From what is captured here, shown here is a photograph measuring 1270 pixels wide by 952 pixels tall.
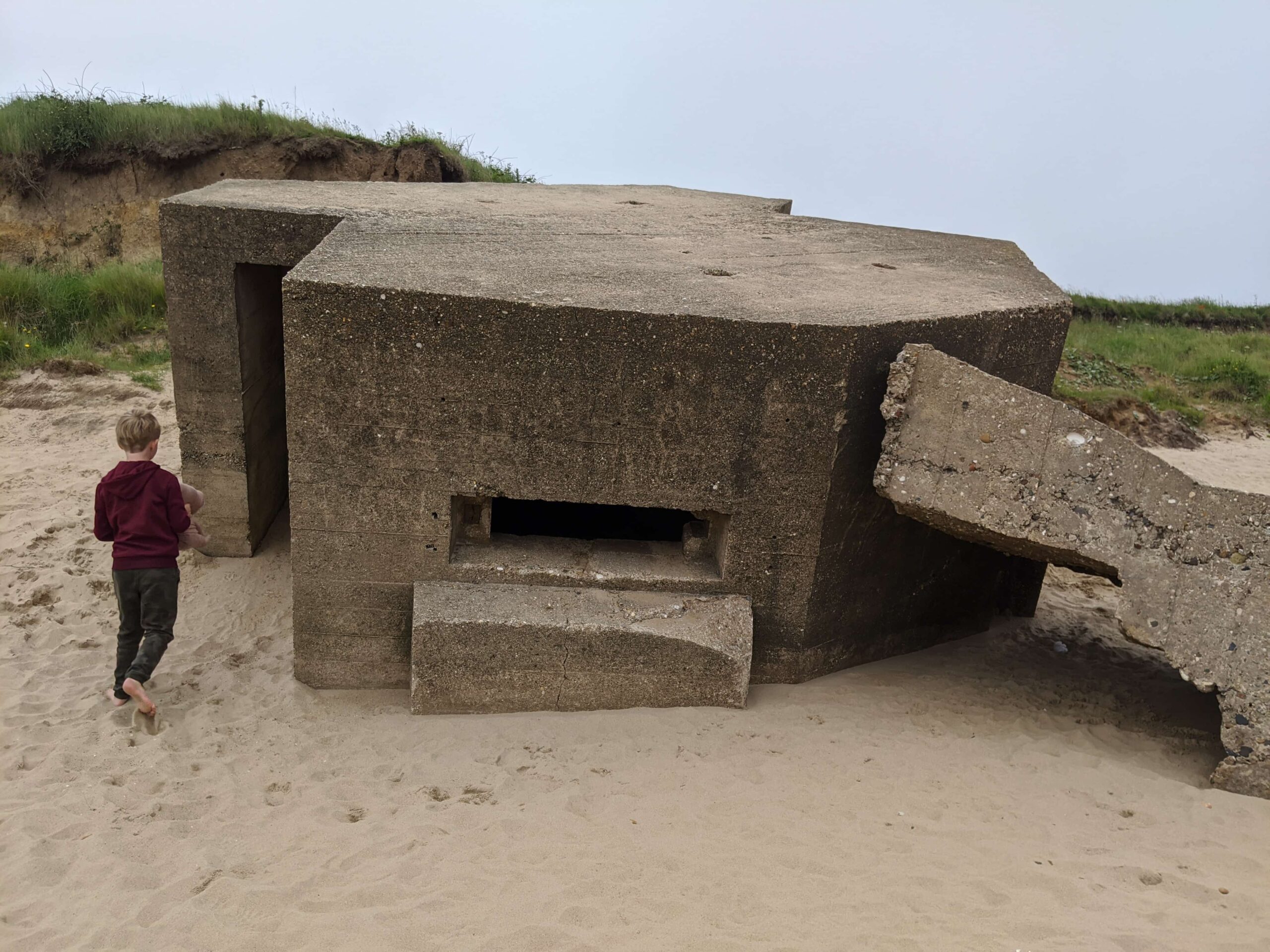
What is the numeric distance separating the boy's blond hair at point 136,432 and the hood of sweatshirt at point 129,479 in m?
0.07

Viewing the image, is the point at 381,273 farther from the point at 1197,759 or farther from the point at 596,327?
the point at 1197,759

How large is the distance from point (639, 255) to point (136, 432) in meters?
2.50

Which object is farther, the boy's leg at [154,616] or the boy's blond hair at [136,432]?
the boy's leg at [154,616]

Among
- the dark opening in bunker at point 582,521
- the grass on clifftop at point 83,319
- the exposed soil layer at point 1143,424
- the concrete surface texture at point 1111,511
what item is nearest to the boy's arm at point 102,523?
the dark opening in bunker at point 582,521

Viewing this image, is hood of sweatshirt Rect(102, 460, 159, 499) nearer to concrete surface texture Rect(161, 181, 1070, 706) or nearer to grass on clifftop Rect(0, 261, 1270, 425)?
concrete surface texture Rect(161, 181, 1070, 706)

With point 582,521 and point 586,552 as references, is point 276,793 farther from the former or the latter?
point 582,521

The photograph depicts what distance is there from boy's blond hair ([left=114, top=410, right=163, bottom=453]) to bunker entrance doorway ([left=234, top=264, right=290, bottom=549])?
133 centimetres

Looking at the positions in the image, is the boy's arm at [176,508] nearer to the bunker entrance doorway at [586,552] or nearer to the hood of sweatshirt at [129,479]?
the hood of sweatshirt at [129,479]

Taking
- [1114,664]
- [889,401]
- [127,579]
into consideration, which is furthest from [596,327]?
[1114,664]

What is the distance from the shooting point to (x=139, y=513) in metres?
4.04

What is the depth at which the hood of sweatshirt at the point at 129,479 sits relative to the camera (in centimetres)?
402

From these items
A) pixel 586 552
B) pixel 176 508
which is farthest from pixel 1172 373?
pixel 176 508

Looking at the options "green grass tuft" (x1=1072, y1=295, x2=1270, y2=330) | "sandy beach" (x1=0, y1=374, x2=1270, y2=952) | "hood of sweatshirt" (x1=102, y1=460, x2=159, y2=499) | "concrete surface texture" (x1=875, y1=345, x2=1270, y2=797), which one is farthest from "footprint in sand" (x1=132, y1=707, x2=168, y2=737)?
"green grass tuft" (x1=1072, y1=295, x2=1270, y2=330)

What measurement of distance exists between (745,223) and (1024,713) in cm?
368
